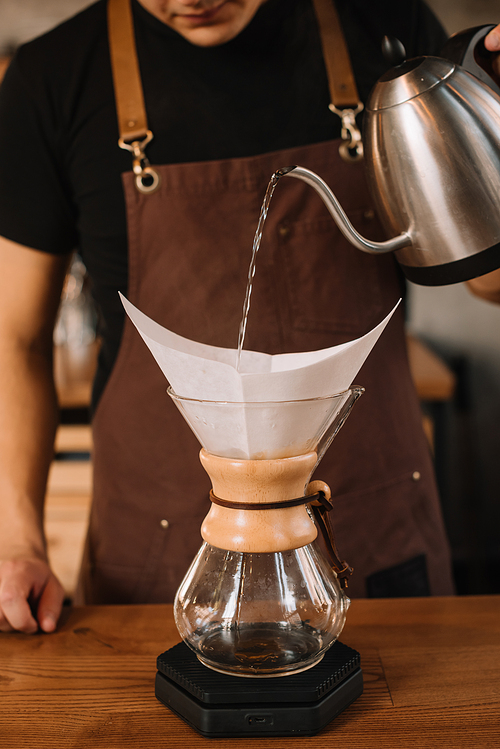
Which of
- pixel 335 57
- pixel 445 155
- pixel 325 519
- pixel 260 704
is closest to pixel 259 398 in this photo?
pixel 325 519

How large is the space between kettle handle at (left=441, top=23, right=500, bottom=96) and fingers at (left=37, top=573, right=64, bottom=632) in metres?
0.75

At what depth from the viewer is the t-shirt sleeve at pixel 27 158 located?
3.48 ft

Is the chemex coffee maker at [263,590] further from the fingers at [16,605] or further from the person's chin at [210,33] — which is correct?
the person's chin at [210,33]

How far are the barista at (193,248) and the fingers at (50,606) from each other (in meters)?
0.23

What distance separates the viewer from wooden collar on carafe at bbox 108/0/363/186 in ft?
3.38

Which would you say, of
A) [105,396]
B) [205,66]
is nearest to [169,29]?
[205,66]

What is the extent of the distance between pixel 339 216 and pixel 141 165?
47 centimetres

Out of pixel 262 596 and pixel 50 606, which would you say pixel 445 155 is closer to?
pixel 262 596

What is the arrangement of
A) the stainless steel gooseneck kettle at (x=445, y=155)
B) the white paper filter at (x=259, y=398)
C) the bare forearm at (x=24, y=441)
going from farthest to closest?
the bare forearm at (x=24, y=441) → the stainless steel gooseneck kettle at (x=445, y=155) → the white paper filter at (x=259, y=398)

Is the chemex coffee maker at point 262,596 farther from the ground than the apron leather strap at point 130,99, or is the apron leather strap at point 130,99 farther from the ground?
the apron leather strap at point 130,99

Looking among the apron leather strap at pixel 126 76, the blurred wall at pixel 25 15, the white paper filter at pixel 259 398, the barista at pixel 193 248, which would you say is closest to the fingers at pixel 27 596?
the barista at pixel 193 248

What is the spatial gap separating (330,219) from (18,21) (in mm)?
2669

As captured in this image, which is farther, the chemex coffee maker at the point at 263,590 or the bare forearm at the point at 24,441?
the bare forearm at the point at 24,441

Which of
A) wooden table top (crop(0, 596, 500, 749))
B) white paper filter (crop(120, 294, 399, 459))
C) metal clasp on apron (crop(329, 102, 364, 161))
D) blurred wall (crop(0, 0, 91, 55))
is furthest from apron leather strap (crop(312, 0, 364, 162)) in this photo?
blurred wall (crop(0, 0, 91, 55))
